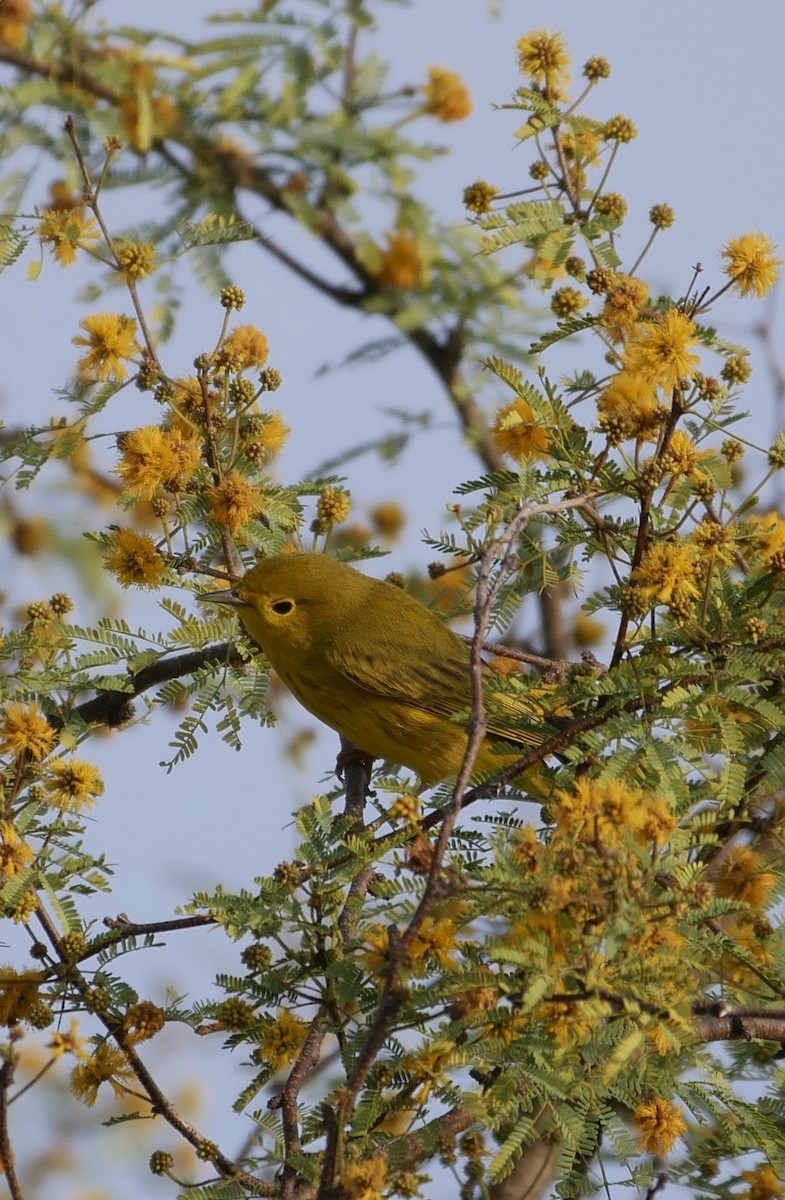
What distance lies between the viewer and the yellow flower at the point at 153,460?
4352 mm

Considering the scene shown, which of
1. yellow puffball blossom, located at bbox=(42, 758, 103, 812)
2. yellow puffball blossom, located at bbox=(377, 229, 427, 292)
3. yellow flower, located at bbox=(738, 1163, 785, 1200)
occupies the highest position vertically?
yellow puffball blossom, located at bbox=(377, 229, 427, 292)

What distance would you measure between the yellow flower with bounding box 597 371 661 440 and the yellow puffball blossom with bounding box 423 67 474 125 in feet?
7.93

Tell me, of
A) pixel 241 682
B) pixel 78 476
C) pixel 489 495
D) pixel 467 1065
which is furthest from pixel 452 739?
pixel 467 1065

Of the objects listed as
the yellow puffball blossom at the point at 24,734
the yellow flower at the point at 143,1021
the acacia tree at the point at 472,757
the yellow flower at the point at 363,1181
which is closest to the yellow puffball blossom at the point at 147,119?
the acacia tree at the point at 472,757

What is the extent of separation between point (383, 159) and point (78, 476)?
197cm

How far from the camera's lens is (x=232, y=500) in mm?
4512

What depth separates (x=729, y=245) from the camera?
13.2 feet

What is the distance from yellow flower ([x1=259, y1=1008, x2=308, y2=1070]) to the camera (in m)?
3.61

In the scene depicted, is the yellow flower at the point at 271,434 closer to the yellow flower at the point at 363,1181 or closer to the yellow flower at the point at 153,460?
the yellow flower at the point at 153,460

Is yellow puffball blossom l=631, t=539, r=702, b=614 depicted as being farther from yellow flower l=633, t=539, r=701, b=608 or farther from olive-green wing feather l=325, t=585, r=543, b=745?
olive-green wing feather l=325, t=585, r=543, b=745

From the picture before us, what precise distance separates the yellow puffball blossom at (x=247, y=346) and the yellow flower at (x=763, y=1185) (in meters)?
2.76

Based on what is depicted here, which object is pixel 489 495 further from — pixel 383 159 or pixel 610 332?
pixel 383 159

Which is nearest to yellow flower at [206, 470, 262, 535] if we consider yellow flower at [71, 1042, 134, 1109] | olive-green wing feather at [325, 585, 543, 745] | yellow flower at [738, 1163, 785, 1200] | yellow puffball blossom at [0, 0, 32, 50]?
olive-green wing feather at [325, 585, 543, 745]

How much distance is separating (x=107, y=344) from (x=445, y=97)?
2095mm
